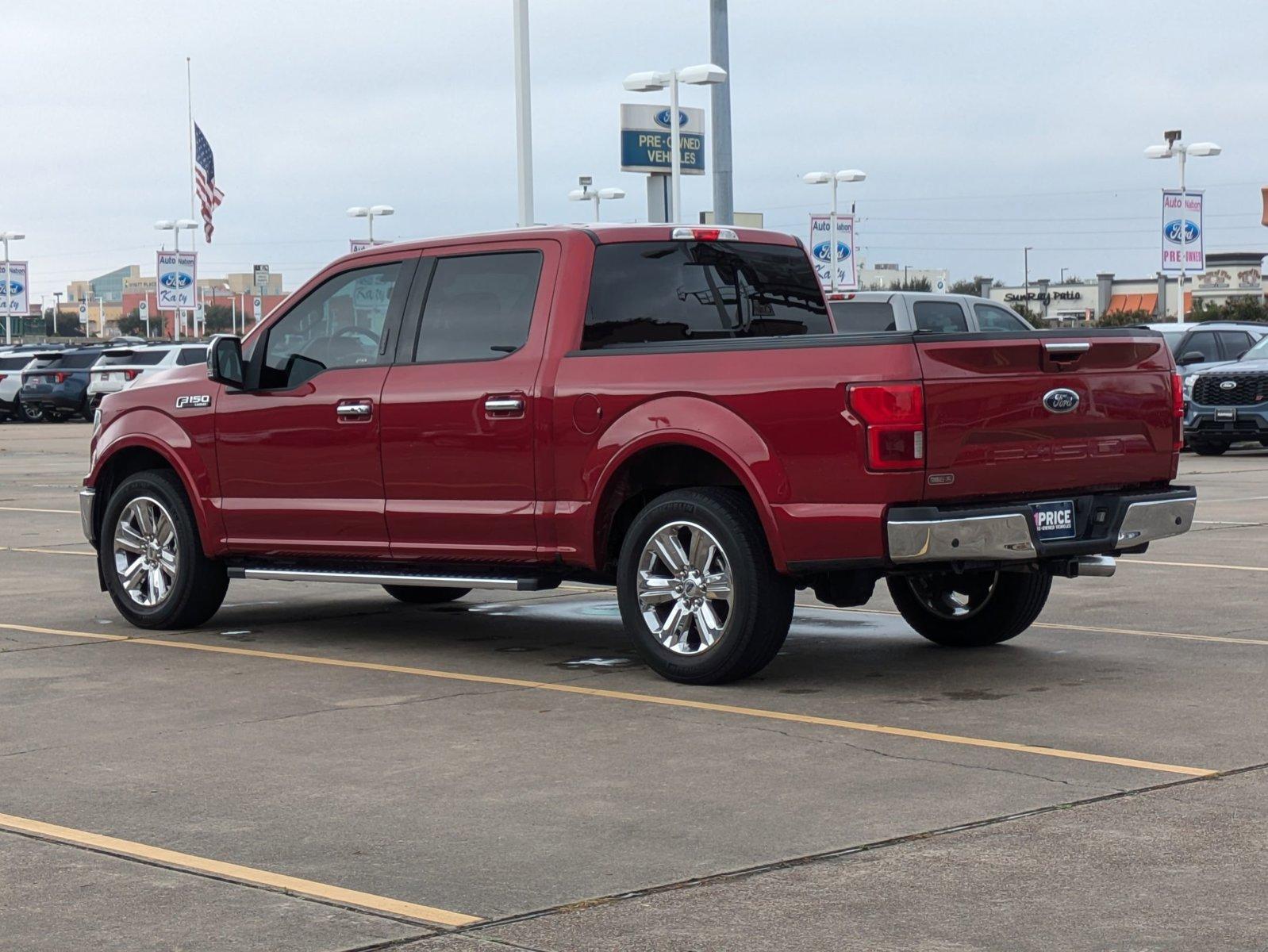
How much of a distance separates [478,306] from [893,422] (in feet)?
8.22

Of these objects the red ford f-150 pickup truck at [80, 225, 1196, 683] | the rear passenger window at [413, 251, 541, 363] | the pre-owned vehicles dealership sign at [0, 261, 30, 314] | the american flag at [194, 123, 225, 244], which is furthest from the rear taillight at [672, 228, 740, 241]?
the pre-owned vehicles dealership sign at [0, 261, 30, 314]


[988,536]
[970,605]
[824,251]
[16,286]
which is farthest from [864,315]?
[16,286]

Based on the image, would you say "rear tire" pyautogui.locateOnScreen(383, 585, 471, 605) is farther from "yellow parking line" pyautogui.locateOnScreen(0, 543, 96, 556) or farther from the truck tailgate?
the truck tailgate

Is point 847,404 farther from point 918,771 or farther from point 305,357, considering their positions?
point 305,357

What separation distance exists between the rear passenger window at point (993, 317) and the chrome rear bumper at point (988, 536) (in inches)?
510

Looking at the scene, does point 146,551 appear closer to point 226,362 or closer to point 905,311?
point 226,362

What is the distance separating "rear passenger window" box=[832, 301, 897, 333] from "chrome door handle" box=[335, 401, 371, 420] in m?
11.0

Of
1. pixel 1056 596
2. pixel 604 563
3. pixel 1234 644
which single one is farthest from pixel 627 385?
pixel 1056 596

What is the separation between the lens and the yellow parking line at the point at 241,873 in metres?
5.16

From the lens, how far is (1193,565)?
13.4 meters

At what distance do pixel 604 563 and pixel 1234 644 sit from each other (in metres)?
3.17

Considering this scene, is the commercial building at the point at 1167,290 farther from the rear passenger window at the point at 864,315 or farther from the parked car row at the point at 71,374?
the rear passenger window at the point at 864,315

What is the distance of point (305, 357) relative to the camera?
10.3 metres

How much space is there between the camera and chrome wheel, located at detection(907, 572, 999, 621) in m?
9.84
